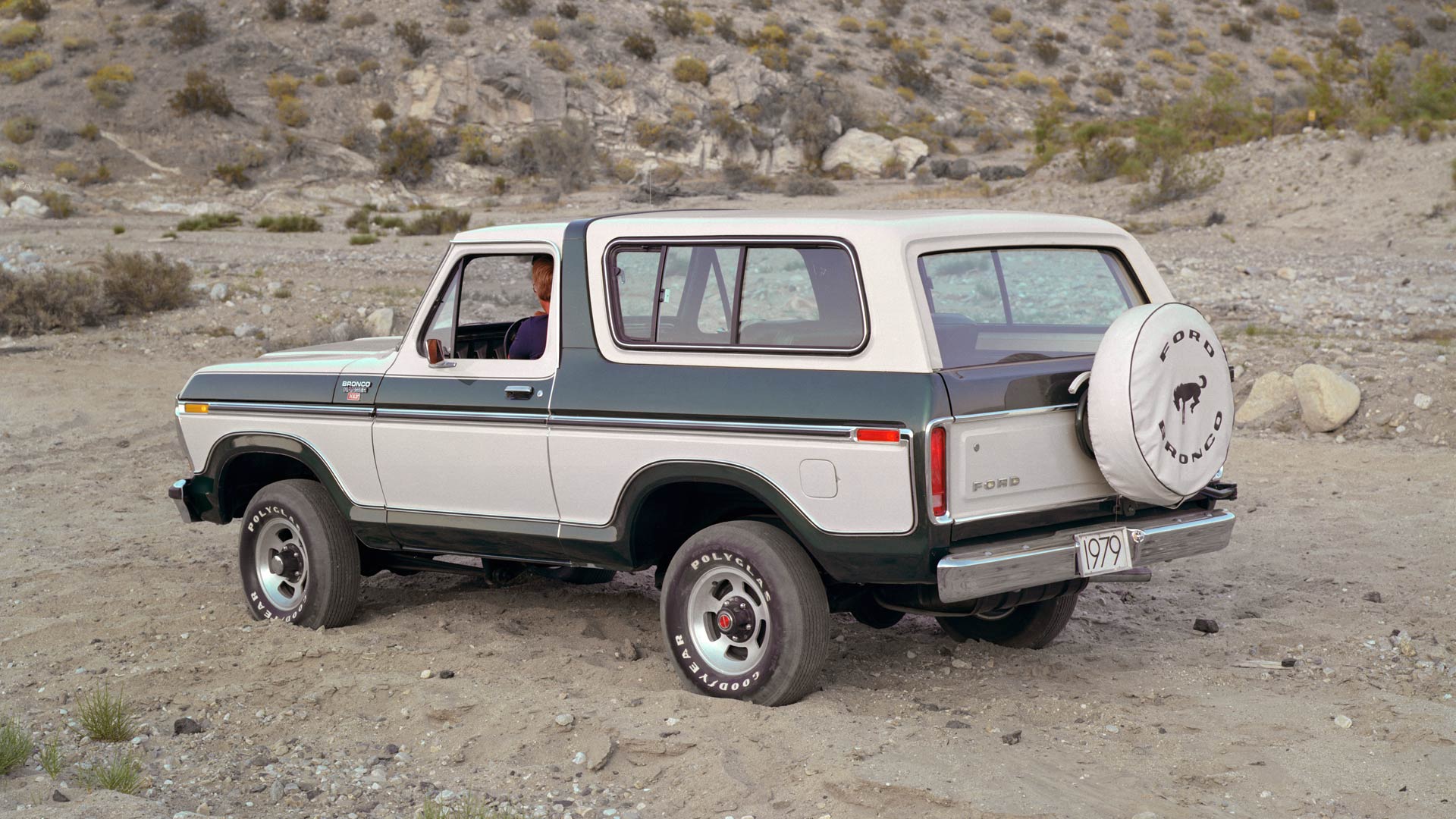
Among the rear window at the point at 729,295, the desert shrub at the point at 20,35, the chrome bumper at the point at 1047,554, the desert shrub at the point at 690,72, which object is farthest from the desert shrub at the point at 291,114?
the chrome bumper at the point at 1047,554

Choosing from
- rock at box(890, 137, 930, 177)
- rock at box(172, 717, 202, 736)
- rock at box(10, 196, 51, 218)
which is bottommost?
rock at box(172, 717, 202, 736)

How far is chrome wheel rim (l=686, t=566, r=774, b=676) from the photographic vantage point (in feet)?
16.2

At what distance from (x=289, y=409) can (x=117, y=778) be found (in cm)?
213

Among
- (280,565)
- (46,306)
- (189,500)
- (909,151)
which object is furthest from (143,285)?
(909,151)

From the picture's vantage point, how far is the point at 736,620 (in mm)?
4977

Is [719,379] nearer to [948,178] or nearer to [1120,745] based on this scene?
[1120,745]

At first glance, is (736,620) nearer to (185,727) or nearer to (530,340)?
(530,340)

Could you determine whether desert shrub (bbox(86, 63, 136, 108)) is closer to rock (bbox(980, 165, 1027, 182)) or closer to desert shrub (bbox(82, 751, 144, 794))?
rock (bbox(980, 165, 1027, 182))

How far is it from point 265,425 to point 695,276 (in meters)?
2.29

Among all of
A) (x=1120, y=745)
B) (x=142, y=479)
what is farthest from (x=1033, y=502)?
(x=142, y=479)

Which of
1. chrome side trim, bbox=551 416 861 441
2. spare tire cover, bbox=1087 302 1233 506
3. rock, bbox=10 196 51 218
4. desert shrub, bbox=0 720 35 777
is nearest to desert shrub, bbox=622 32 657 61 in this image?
rock, bbox=10 196 51 218

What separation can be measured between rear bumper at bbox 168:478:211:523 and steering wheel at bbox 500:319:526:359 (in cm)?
179

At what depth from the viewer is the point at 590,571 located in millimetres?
6277

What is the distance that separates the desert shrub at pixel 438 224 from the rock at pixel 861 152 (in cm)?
1282
